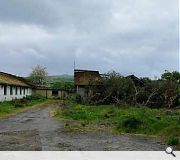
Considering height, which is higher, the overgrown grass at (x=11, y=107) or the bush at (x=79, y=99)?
the bush at (x=79, y=99)

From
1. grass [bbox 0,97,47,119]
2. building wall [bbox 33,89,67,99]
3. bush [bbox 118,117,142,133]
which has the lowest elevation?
bush [bbox 118,117,142,133]

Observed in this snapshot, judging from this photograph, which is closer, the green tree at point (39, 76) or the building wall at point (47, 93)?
the building wall at point (47, 93)

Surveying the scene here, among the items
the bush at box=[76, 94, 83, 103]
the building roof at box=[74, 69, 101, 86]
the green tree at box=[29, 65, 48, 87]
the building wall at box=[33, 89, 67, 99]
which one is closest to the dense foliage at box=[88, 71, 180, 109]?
the bush at box=[76, 94, 83, 103]

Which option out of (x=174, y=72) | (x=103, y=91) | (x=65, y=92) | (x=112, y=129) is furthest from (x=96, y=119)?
(x=65, y=92)

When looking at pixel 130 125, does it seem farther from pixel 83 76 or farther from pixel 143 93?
pixel 83 76

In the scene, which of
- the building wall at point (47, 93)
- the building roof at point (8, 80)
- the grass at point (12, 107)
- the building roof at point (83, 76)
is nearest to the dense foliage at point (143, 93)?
the building roof at point (83, 76)

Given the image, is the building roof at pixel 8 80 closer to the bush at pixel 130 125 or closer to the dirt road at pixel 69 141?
the bush at pixel 130 125

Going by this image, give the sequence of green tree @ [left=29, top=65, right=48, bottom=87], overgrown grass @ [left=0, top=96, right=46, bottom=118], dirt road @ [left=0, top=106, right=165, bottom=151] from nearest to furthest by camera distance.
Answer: dirt road @ [left=0, top=106, right=165, bottom=151], overgrown grass @ [left=0, top=96, right=46, bottom=118], green tree @ [left=29, top=65, right=48, bottom=87]

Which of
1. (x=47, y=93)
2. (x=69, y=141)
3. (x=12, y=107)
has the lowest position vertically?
(x=69, y=141)

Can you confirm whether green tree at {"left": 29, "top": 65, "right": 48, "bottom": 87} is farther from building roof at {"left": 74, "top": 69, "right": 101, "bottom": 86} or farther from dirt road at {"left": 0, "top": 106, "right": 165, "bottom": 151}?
dirt road at {"left": 0, "top": 106, "right": 165, "bottom": 151}

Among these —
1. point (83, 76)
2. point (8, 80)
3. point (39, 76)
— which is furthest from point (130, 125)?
point (39, 76)

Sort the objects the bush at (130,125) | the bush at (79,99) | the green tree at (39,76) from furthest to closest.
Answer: the green tree at (39,76), the bush at (79,99), the bush at (130,125)

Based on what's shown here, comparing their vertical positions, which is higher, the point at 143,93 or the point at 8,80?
the point at 8,80

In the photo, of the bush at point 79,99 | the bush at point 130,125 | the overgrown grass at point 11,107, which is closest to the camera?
the bush at point 130,125
